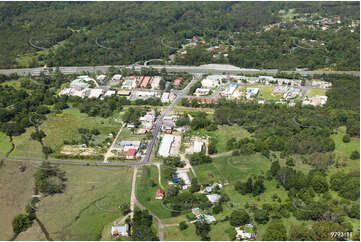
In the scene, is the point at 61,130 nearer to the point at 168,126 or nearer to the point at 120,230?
the point at 168,126

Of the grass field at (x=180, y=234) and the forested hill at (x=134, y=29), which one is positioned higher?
the forested hill at (x=134, y=29)

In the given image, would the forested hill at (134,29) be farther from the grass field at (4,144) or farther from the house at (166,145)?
the house at (166,145)

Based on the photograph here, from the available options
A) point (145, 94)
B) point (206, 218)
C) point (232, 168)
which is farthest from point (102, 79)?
point (206, 218)

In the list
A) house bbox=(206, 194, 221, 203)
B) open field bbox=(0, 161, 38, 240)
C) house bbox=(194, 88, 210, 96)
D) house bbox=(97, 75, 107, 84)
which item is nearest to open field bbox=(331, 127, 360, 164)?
house bbox=(206, 194, 221, 203)

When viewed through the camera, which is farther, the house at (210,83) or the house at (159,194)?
the house at (210,83)

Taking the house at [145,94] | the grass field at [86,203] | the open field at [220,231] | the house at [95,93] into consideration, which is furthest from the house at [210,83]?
the open field at [220,231]

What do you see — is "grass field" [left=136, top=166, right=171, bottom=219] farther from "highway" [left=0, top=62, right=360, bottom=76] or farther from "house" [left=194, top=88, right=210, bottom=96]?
"highway" [left=0, top=62, right=360, bottom=76]
